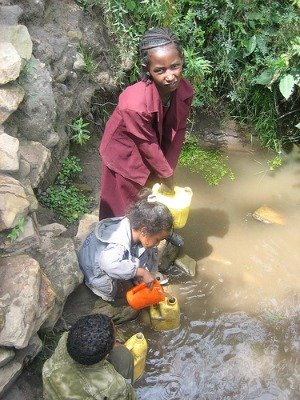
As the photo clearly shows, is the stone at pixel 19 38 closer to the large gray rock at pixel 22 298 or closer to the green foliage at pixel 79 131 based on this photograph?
the green foliage at pixel 79 131

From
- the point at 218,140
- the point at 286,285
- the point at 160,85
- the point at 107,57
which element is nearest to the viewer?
the point at 160,85

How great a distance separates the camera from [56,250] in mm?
3350

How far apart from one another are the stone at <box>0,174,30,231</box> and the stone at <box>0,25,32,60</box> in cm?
129

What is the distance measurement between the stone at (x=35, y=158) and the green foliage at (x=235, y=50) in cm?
156

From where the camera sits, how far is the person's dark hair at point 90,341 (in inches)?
92.7

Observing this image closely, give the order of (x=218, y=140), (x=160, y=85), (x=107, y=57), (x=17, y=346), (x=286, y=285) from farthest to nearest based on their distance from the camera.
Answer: (x=218, y=140)
(x=107, y=57)
(x=286, y=285)
(x=160, y=85)
(x=17, y=346)

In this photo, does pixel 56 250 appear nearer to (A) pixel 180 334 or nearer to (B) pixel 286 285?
(A) pixel 180 334

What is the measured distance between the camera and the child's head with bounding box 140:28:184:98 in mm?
3010

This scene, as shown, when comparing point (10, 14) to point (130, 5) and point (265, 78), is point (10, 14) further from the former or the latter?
point (265, 78)

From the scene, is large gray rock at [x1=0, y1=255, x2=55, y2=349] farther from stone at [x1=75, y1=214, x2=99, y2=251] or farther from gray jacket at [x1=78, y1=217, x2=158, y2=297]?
stone at [x1=75, y1=214, x2=99, y2=251]

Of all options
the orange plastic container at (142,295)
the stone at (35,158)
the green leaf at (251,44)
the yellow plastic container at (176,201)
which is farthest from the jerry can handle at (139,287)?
the green leaf at (251,44)

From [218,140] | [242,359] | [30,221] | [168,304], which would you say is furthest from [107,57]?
[242,359]

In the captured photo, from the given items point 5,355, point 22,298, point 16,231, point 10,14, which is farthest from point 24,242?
point 10,14

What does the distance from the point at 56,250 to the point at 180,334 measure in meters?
1.15
